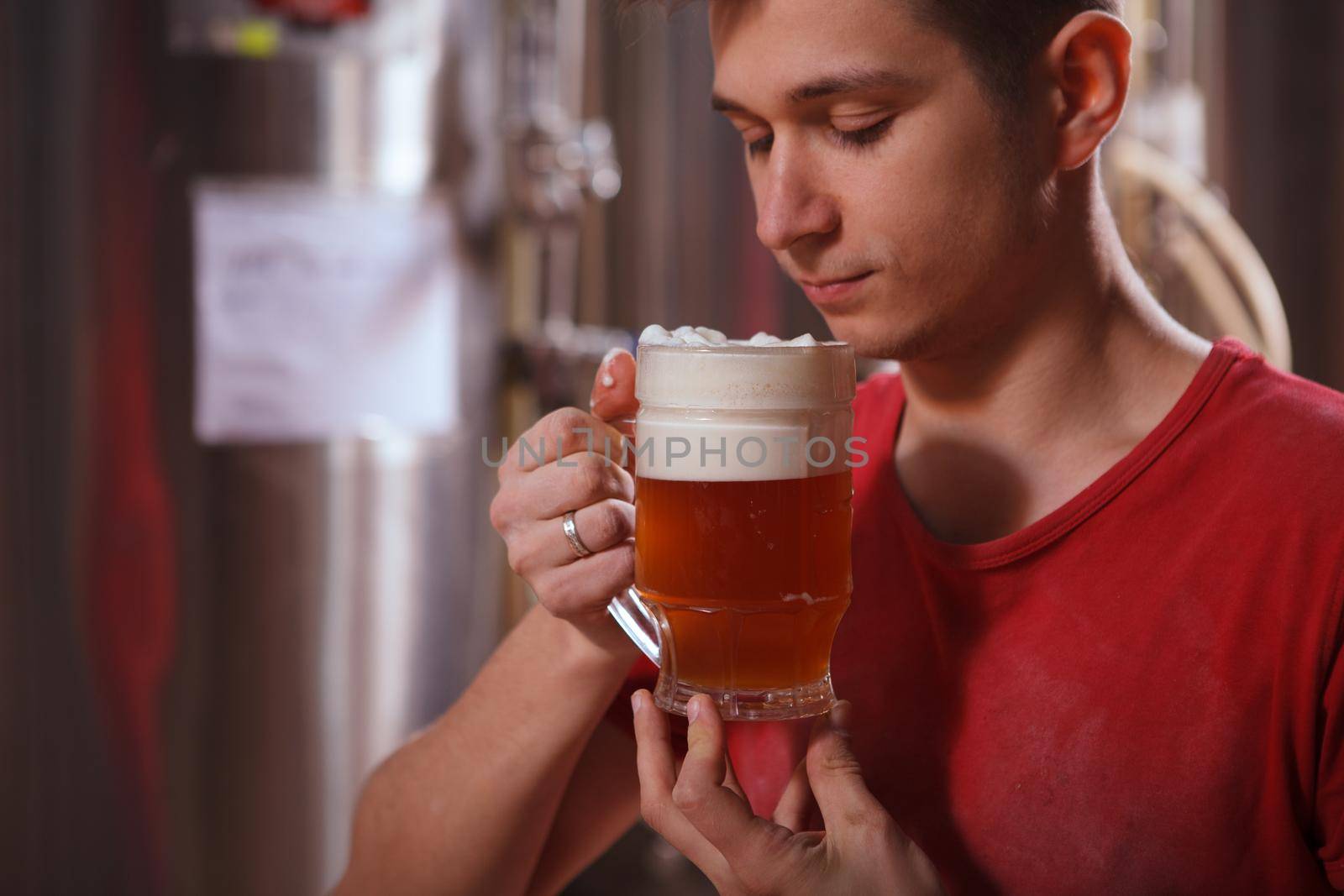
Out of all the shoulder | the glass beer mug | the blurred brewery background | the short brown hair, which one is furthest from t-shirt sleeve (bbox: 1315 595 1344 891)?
the blurred brewery background

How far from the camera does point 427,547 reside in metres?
1.82

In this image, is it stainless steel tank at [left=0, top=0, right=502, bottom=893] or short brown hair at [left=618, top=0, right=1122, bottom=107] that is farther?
stainless steel tank at [left=0, top=0, right=502, bottom=893]

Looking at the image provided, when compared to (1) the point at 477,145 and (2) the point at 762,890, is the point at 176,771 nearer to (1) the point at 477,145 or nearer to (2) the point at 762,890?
(1) the point at 477,145

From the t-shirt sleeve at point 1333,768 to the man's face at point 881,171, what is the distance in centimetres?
37

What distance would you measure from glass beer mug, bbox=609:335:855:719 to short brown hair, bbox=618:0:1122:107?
0.87ft

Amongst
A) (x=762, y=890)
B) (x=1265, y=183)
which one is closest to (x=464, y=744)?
(x=762, y=890)

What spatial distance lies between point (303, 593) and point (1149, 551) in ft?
3.91

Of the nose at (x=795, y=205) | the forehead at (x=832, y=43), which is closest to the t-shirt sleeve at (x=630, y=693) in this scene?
the nose at (x=795, y=205)

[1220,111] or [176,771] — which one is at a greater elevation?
[1220,111]

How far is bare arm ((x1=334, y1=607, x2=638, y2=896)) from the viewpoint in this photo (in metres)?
1.07

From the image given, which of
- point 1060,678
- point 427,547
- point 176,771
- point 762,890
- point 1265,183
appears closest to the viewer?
point 762,890

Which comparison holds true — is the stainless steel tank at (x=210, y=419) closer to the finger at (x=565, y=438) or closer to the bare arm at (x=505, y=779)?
the bare arm at (x=505, y=779)

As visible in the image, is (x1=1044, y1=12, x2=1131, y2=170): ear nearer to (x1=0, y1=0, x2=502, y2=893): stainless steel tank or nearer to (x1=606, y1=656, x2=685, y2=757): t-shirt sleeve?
(x1=606, y1=656, x2=685, y2=757): t-shirt sleeve
